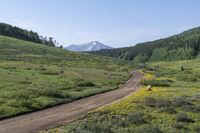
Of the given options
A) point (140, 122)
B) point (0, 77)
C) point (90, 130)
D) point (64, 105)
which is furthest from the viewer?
point (0, 77)

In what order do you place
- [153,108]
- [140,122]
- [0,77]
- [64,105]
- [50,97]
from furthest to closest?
1. [0,77]
2. [50,97]
3. [64,105]
4. [153,108]
5. [140,122]

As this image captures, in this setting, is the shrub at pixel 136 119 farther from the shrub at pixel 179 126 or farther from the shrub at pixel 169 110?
the shrub at pixel 169 110

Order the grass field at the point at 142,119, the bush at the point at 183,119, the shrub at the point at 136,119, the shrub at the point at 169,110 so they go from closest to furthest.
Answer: the grass field at the point at 142,119
the shrub at the point at 136,119
the bush at the point at 183,119
the shrub at the point at 169,110

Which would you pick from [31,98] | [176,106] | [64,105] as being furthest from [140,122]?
[31,98]

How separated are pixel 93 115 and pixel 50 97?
13.8 metres

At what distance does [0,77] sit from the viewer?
200ft

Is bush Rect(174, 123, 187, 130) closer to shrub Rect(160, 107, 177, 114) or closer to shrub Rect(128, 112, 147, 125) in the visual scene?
shrub Rect(128, 112, 147, 125)

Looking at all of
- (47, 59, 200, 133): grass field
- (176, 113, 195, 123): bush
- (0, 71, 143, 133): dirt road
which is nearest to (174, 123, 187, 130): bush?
(47, 59, 200, 133): grass field

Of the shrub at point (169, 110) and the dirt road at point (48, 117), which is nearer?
the dirt road at point (48, 117)

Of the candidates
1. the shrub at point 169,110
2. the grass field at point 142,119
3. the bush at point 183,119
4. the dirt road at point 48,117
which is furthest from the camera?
the shrub at point 169,110

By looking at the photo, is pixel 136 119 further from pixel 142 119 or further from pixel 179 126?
pixel 179 126

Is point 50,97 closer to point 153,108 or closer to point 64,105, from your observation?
point 64,105

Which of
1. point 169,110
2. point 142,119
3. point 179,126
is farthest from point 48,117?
point 179,126

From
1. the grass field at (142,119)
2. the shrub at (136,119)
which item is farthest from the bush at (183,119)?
the shrub at (136,119)
